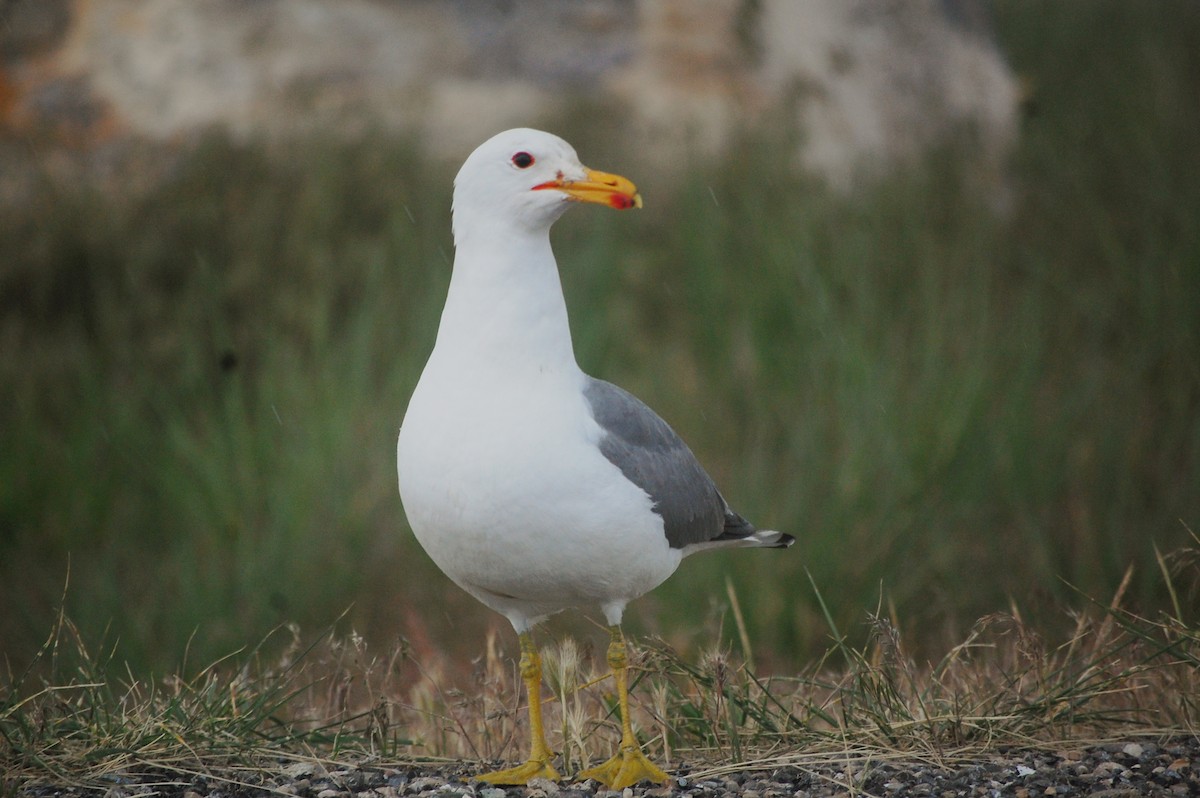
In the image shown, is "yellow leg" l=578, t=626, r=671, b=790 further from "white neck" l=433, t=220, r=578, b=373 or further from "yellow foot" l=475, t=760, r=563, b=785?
"white neck" l=433, t=220, r=578, b=373

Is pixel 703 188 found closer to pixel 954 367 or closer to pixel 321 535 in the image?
pixel 954 367

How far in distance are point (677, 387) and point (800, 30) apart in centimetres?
331

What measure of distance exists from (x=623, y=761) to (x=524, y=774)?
0.26m

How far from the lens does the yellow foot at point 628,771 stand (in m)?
3.25

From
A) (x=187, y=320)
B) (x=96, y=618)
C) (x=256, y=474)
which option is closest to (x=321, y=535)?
(x=256, y=474)

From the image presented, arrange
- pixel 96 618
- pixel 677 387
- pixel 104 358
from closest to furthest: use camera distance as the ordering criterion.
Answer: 1. pixel 96 618
2. pixel 677 387
3. pixel 104 358

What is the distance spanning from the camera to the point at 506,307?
332cm

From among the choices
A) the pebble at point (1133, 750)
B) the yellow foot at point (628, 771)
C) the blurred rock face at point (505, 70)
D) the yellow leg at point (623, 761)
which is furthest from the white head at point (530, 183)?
the blurred rock face at point (505, 70)

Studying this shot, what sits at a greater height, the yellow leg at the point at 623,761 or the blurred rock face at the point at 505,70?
the blurred rock face at the point at 505,70

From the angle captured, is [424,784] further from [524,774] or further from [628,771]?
[628,771]

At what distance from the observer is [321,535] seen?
20.0 feet

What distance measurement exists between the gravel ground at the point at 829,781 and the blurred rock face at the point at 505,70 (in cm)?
559

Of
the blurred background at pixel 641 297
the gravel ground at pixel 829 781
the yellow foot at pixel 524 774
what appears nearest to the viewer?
the gravel ground at pixel 829 781

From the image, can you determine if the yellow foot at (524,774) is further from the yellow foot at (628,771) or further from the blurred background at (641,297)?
the blurred background at (641,297)
